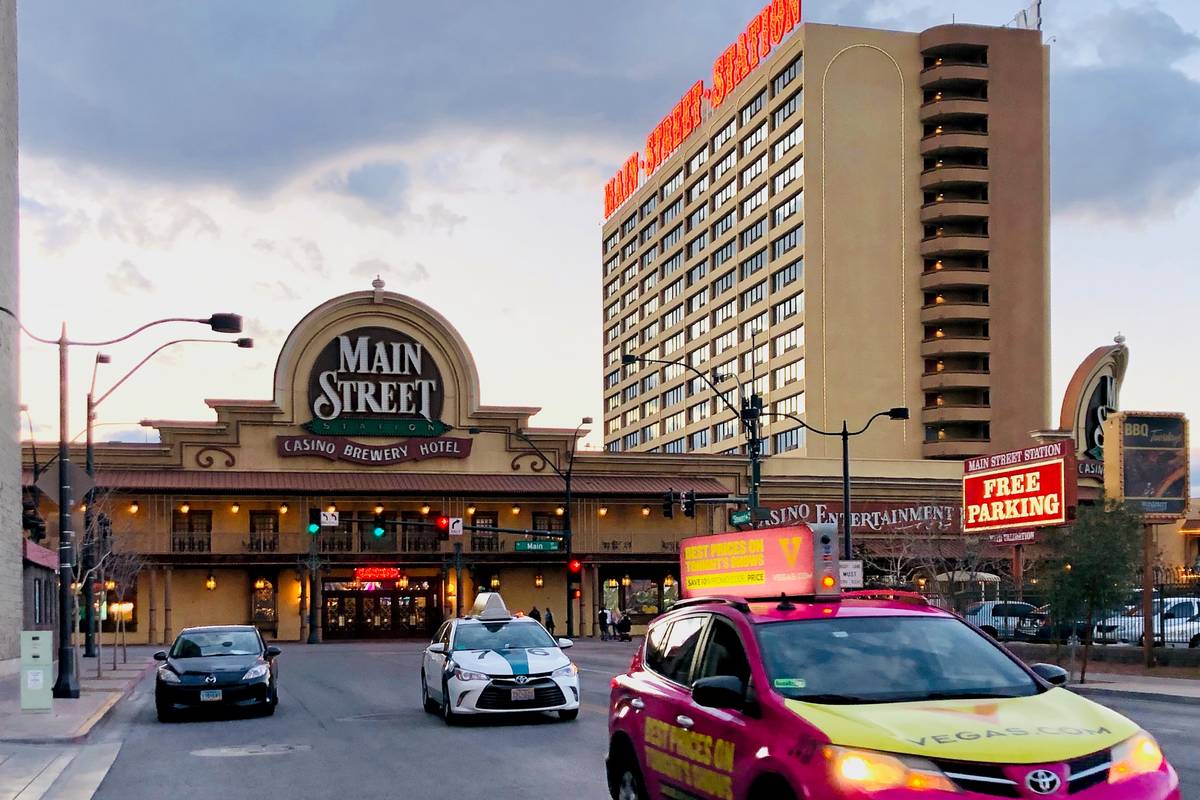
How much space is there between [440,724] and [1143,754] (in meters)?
14.1

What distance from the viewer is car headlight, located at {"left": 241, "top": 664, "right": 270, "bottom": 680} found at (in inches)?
858

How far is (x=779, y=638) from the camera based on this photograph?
8.20 metres

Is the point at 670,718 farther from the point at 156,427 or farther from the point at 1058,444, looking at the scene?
the point at 156,427

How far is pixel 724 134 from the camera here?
108938 millimetres

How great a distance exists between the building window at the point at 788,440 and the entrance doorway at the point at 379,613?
34502mm

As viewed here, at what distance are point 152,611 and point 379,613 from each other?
35.4ft

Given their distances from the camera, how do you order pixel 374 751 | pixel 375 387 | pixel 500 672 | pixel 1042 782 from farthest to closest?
1. pixel 375 387
2. pixel 500 672
3. pixel 374 751
4. pixel 1042 782

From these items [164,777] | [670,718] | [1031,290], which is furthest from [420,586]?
[670,718]

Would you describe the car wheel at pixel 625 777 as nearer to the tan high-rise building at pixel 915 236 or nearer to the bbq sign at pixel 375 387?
the bbq sign at pixel 375 387

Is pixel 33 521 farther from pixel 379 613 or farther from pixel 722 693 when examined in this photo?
pixel 722 693

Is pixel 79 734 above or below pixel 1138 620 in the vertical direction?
above

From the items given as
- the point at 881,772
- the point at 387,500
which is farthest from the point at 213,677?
the point at 387,500

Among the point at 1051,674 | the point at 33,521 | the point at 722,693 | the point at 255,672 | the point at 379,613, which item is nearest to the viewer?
the point at 722,693

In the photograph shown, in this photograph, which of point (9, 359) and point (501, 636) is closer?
point (501, 636)
